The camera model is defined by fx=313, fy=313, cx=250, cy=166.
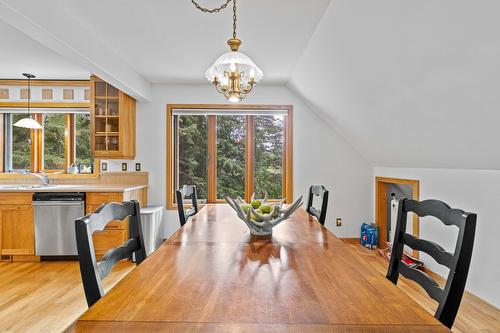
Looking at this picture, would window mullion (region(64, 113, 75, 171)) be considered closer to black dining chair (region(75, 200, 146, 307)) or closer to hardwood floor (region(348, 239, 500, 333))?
black dining chair (region(75, 200, 146, 307))

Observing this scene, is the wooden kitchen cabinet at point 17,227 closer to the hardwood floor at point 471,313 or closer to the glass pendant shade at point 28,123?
the glass pendant shade at point 28,123

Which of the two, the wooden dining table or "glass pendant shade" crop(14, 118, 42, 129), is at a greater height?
"glass pendant shade" crop(14, 118, 42, 129)

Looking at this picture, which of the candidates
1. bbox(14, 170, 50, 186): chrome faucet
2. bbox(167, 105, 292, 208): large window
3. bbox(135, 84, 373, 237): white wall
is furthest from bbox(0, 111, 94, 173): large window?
bbox(167, 105, 292, 208): large window

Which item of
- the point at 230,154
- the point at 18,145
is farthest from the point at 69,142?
the point at 230,154

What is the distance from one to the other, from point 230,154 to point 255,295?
3.70 metres

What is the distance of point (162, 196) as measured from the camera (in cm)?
442

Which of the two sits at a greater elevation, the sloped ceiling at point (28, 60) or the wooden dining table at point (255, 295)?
the sloped ceiling at point (28, 60)

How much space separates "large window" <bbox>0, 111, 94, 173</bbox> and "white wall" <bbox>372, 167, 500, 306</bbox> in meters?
4.40

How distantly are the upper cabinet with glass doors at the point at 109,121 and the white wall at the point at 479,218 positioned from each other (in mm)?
3682

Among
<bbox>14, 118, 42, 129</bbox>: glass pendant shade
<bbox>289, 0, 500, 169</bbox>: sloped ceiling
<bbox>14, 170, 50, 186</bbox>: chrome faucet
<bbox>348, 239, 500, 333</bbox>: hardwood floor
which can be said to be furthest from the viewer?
<bbox>14, 170, 50, 186</bbox>: chrome faucet

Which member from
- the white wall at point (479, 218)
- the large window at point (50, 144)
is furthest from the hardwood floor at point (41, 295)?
the white wall at point (479, 218)

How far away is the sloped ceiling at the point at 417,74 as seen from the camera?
157 cm

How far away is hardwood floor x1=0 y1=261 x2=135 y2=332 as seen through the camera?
90.2 inches

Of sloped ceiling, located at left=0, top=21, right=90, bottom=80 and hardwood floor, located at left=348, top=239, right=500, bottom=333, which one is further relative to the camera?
sloped ceiling, located at left=0, top=21, right=90, bottom=80
